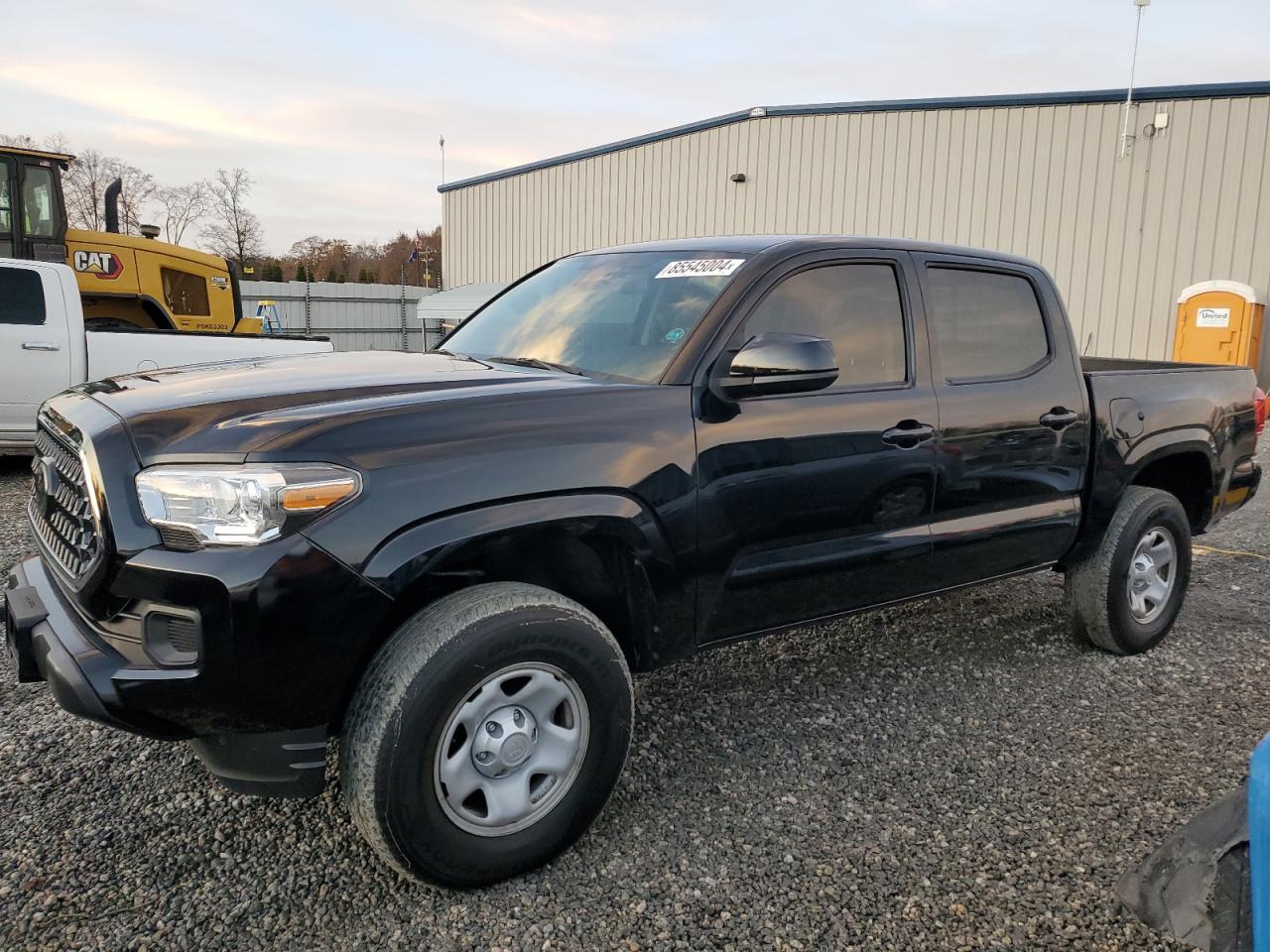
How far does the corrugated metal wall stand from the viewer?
2561 cm

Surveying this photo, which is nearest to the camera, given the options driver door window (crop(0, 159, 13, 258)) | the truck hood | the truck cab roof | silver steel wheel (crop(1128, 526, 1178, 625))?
the truck hood

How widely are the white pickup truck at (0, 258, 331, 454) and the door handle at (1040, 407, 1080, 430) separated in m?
5.64

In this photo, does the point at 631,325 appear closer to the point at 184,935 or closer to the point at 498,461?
the point at 498,461

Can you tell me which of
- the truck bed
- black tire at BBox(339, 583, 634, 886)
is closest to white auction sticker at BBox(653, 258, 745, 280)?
black tire at BBox(339, 583, 634, 886)

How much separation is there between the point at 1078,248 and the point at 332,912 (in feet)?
54.2

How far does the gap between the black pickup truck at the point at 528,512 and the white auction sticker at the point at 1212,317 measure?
471 inches

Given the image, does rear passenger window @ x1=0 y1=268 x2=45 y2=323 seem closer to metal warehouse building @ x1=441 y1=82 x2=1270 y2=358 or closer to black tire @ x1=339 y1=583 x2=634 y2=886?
black tire @ x1=339 y1=583 x2=634 y2=886

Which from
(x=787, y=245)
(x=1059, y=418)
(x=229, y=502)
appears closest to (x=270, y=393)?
(x=229, y=502)

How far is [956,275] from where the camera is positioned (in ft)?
12.0

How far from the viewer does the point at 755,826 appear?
2.79 meters

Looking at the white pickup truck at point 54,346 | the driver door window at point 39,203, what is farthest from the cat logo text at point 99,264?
the white pickup truck at point 54,346

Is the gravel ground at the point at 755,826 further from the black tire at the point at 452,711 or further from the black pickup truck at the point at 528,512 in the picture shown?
the black pickup truck at the point at 528,512

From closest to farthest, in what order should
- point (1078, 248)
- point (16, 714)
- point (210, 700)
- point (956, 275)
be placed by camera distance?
1. point (210, 700)
2. point (16, 714)
3. point (956, 275)
4. point (1078, 248)

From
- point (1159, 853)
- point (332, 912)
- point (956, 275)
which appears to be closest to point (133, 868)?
point (332, 912)
